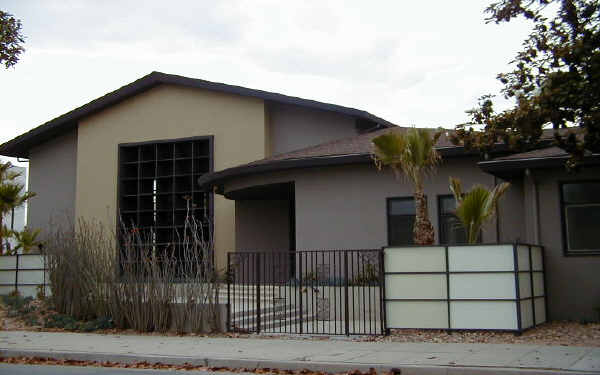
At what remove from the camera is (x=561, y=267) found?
1549 centimetres

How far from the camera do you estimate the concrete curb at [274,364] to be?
32.3 ft

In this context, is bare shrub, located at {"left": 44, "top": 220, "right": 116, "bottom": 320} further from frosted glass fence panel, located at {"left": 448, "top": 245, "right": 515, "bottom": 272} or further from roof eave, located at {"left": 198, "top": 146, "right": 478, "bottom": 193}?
frosted glass fence panel, located at {"left": 448, "top": 245, "right": 515, "bottom": 272}

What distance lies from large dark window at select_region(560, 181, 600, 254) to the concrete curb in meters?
6.38

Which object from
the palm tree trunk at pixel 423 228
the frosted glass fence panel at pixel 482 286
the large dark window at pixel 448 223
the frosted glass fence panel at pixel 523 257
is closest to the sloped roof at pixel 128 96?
the large dark window at pixel 448 223

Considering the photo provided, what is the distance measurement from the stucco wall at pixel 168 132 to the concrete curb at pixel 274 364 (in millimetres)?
11739

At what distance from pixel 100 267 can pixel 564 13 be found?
1104 centimetres

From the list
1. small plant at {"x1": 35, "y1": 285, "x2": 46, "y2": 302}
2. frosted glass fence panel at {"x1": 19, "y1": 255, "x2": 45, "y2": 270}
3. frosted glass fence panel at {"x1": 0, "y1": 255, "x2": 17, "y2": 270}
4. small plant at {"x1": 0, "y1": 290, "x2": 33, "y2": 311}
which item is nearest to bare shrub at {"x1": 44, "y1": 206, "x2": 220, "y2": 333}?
small plant at {"x1": 0, "y1": 290, "x2": 33, "y2": 311}

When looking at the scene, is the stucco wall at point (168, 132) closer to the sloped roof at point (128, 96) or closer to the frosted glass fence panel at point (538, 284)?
the sloped roof at point (128, 96)

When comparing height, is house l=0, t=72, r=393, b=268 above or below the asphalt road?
above

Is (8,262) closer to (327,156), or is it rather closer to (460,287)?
(327,156)

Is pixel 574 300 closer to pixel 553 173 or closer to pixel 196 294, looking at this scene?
pixel 553 173

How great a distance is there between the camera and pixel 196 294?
15.2 metres

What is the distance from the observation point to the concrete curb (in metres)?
9.84

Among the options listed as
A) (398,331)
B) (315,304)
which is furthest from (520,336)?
(315,304)
